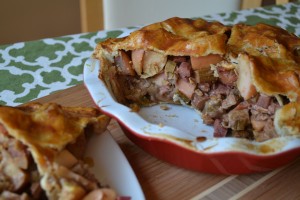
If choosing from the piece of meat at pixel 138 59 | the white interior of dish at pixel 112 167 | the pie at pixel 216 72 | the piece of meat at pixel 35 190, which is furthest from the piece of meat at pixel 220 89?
the piece of meat at pixel 35 190

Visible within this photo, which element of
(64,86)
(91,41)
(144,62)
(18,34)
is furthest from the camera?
(18,34)

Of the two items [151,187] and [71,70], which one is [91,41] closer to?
[71,70]

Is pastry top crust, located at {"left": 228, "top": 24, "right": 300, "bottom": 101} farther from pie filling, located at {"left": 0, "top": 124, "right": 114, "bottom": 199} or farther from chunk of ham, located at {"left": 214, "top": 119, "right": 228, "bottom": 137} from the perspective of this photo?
pie filling, located at {"left": 0, "top": 124, "right": 114, "bottom": 199}

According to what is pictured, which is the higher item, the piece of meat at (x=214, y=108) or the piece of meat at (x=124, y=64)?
the piece of meat at (x=124, y=64)

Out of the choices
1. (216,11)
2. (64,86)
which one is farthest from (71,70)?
(216,11)

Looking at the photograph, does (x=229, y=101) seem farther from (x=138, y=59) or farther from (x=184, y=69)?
(x=138, y=59)

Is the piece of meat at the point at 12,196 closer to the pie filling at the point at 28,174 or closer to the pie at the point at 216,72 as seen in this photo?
the pie filling at the point at 28,174
